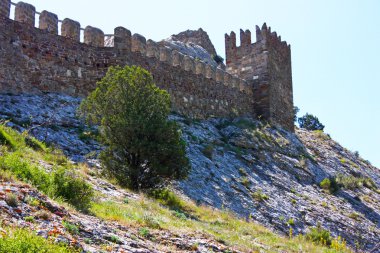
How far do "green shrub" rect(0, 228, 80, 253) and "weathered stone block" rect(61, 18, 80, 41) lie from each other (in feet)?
44.9

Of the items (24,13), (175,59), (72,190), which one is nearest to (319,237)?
(72,190)

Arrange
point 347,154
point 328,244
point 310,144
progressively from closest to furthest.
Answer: point 328,244
point 310,144
point 347,154

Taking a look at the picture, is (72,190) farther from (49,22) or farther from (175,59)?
(175,59)

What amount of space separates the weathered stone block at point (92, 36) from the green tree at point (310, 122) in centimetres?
2931

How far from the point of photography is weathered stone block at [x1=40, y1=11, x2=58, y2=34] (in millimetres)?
17781

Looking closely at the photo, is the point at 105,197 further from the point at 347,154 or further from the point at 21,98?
the point at 347,154

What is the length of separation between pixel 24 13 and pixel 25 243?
13.6 metres

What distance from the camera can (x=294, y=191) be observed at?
63.0 feet

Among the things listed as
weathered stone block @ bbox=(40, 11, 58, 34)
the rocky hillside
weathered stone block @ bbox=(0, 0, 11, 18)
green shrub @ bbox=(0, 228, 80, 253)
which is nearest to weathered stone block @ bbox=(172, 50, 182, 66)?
the rocky hillside

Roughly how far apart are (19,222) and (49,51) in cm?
1251

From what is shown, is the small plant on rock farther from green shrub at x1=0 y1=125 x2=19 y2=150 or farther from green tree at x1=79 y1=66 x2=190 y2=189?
green shrub at x1=0 y1=125 x2=19 y2=150

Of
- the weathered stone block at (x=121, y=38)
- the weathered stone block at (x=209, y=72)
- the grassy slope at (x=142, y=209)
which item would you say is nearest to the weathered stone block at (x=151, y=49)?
the weathered stone block at (x=121, y=38)

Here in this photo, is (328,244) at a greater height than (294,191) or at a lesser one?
lesser

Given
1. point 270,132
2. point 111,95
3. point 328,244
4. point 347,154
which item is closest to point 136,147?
point 111,95
